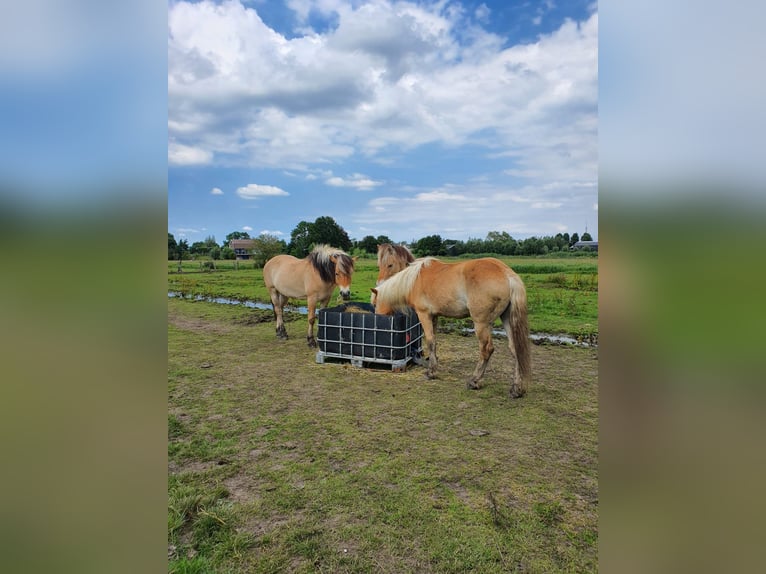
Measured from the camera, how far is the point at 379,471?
10.9 feet

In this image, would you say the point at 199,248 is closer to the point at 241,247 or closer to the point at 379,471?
the point at 241,247

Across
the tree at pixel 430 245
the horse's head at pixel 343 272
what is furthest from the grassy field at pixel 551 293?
the tree at pixel 430 245

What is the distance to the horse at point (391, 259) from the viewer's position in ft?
23.6

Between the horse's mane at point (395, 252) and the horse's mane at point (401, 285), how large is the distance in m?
1.03

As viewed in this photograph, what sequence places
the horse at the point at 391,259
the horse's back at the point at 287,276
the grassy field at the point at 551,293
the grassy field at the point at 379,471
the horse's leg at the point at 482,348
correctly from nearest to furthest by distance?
the grassy field at the point at 379,471
the horse's leg at the point at 482,348
the horse at the point at 391,259
the horse's back at the point at 287,276
the grassy field at the point at 551,293

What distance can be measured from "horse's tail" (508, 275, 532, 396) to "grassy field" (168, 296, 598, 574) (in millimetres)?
270

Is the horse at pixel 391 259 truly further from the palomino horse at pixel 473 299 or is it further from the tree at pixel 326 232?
the tree at pixel 326 232

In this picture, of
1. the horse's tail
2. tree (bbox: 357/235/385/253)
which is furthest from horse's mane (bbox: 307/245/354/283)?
tree (bbox: 357/235/385/253)

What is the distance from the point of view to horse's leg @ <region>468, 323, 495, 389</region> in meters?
5.26

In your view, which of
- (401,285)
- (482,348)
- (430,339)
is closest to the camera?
(482,348)

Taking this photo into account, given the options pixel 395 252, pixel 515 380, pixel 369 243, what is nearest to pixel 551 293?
pixel 395 252

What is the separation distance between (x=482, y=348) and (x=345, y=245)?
3245 centimetres
